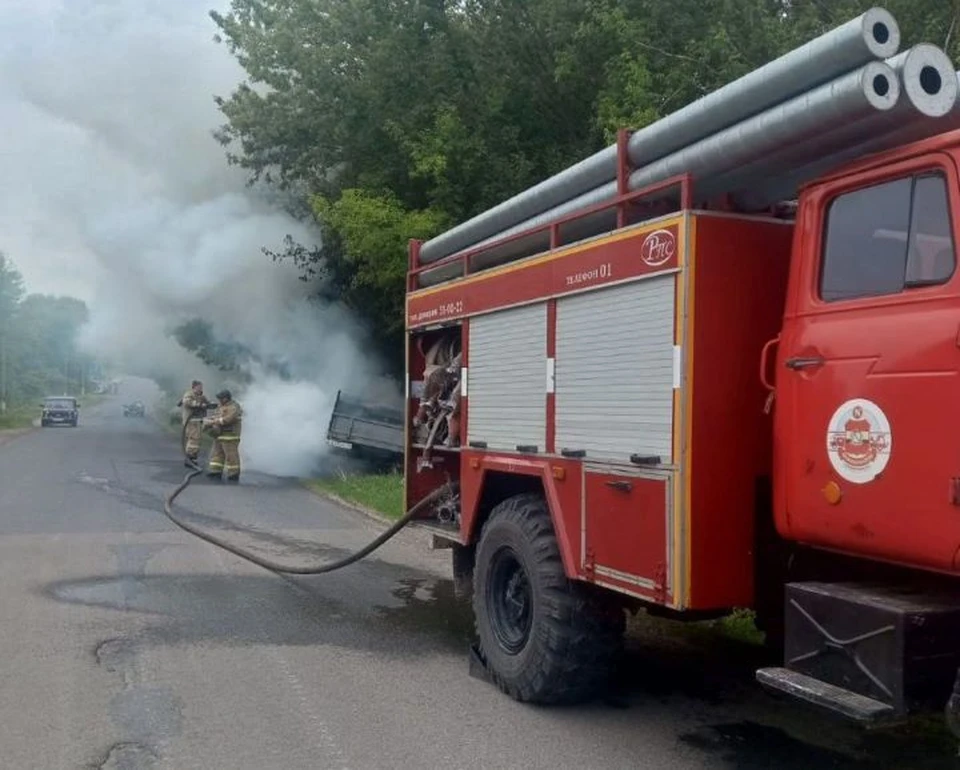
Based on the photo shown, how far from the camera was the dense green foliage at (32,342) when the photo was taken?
6488cm

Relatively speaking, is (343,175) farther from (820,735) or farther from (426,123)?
(820,735)

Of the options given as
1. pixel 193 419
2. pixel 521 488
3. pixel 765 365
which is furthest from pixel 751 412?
pixel 193 419

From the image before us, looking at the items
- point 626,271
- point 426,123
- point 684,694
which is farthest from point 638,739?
point 426,123

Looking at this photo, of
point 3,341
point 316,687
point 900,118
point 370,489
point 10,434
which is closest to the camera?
point 900,118

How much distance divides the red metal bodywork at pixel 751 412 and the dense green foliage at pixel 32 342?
48.8 meters

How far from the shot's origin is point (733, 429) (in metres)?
4.66

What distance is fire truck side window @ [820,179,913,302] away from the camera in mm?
3967

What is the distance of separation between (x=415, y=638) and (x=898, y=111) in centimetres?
476

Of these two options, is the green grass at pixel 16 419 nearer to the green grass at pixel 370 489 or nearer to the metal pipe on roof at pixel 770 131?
the green grass at pixel 370 489

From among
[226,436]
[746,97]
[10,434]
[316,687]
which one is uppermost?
[746,97]

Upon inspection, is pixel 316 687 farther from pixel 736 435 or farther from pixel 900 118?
pixel 900 118

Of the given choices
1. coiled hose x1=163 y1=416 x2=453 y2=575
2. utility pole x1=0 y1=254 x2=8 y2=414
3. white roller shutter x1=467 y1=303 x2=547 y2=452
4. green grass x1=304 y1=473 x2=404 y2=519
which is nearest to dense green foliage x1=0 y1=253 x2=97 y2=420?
utility pole x1=0 y1=254 x2=8 y2=414

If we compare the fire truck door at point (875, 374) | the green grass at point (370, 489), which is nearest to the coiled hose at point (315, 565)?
the green grass at point (370, 489)

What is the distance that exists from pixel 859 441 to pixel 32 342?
7855cm
